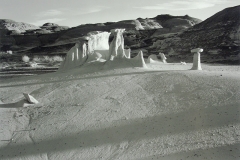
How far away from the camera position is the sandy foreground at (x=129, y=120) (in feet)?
18.9

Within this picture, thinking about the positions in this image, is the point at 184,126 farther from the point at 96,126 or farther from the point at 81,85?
the point at 81,85

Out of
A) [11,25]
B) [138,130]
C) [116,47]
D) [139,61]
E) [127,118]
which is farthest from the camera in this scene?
[11,25]

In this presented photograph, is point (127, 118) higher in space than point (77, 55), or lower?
lower

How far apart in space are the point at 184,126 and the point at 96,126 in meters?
2.22

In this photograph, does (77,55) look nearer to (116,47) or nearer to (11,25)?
(116,47)

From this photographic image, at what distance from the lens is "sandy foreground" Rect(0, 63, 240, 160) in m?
5.75

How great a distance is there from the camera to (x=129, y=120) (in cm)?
691

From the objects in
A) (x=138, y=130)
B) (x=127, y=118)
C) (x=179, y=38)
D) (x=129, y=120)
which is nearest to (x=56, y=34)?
(x=179, y=38)

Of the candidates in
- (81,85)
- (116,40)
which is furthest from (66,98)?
(116,40)

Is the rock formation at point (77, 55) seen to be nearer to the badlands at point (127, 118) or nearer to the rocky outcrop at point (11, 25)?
the badlands at point (127, 118)

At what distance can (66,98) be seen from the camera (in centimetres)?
871

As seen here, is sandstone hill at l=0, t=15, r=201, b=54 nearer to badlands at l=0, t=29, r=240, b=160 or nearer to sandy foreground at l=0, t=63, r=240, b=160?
badlands at l=0, t=29, r=240, b=160

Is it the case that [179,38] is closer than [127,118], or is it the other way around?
[127,118]

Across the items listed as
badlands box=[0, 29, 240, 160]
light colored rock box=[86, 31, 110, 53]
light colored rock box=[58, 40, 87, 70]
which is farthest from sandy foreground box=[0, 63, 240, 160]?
light colored rock box=[86, 31, 110, 53]
